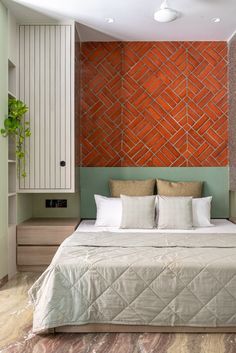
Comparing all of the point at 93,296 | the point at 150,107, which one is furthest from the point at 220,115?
the point at 93,296

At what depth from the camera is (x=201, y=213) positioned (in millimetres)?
4062

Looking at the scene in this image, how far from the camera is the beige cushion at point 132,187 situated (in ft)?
14.3

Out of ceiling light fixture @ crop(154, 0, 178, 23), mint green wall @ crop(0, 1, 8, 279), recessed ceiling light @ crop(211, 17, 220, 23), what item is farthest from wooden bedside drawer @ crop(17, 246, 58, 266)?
recessed ceiling light @ crop(211, 17, 220, 23)

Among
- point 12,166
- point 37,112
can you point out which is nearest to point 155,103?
point 37,112

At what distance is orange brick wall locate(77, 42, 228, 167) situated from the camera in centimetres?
453

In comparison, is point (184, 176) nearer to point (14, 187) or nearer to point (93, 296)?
point (14, 187)

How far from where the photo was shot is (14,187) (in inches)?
156

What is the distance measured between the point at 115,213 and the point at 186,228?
75cm

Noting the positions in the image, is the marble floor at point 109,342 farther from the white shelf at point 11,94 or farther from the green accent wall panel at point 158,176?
the white shelf at point 11,94

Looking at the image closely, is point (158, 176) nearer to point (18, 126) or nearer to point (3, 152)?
point (18, 126)

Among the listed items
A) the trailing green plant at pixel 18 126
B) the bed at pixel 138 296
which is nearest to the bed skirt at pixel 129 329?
the bed at pixel 138 296

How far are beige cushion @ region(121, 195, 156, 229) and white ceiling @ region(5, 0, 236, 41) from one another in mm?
1860

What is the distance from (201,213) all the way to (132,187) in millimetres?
839

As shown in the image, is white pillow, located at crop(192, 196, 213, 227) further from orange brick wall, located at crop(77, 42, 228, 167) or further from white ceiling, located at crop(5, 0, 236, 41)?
white ceiling, located at crop(5, 0, 236, 41)
